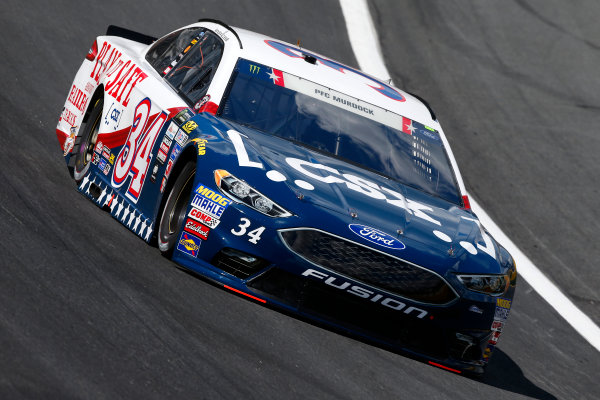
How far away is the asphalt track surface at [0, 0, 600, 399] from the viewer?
498cm

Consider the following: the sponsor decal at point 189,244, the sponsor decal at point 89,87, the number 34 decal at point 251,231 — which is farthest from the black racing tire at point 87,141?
the number 34 decal at point 251,231

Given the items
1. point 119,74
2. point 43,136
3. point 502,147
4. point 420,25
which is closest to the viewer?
point 119,74

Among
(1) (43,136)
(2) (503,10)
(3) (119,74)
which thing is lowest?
(1) (43,136)

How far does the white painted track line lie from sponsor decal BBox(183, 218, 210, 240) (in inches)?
159

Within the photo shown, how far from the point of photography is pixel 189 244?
6.30 m

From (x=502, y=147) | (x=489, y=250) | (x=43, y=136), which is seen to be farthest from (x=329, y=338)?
(x=502, y=147)

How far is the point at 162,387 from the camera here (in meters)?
4.64

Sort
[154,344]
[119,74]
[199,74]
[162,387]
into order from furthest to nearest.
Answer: [119,74]
[199,74]
[154,344]
[162,387]

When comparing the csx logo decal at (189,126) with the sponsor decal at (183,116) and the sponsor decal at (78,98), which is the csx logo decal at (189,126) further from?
the sponsor decal at (78,98)

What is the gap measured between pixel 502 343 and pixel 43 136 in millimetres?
4315

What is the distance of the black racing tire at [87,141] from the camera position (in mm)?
8508

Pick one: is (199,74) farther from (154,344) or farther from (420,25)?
(420,25)

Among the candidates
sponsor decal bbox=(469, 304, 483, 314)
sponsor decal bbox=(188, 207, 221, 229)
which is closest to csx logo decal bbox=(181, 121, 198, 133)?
sponsor decal bbox=(188, 207, 221, 229)

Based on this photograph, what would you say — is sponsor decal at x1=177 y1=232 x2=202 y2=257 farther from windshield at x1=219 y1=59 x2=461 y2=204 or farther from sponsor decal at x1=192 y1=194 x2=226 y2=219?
windshield at x1=219 y1=59 x2=461 y2=204
